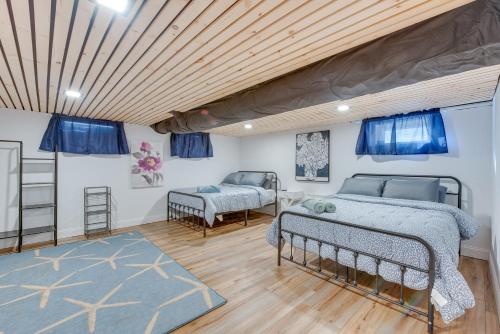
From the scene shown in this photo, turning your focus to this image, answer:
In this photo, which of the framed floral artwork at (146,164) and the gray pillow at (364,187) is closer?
the gray pillow at (364,187)

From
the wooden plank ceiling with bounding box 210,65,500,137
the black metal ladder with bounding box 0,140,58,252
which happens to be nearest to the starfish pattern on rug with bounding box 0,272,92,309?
the black metal ladder with bounding box 0,140,58,252

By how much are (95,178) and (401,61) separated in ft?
16.5

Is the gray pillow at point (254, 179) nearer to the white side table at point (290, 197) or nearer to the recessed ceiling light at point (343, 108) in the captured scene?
the white side table at point (290, 197)

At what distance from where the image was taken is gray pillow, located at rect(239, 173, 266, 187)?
556cm

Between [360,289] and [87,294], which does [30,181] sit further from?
[360,289]

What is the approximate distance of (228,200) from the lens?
4.50m

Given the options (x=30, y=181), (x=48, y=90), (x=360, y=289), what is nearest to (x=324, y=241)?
(x=360, y=289)

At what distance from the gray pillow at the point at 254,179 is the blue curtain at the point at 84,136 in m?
2.67

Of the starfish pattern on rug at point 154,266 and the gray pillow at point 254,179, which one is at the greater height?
the gray pillow at point 254,179

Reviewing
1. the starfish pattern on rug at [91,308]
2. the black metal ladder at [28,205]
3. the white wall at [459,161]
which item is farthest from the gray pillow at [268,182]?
the black metal ladder at [28,205]

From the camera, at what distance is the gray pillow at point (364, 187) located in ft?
11.9

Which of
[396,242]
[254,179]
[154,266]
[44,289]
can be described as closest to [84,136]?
[44,289]

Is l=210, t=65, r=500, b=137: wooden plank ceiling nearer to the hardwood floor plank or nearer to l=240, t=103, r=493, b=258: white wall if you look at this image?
l=240, t=103, r=493, b=258: white wall

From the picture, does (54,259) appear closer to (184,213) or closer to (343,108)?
(184,213)
